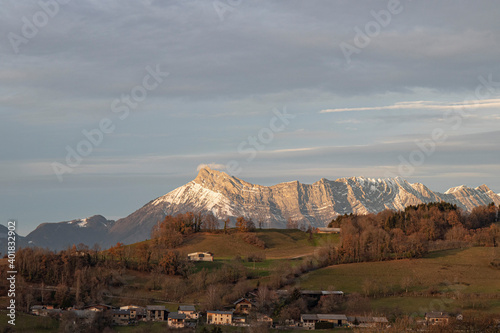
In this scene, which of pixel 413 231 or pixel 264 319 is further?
pixel 413 231

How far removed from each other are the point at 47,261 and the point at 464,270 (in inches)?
3413

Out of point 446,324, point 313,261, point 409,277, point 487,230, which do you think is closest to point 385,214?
point 487,230

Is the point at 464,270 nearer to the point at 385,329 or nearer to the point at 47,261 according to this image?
the point at 385,329

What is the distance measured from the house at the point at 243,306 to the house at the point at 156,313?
39.6 ft

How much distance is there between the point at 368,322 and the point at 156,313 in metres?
34.6

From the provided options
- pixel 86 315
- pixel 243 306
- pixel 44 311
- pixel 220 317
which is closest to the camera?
pixel 86 315

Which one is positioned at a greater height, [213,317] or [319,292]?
[319,292]

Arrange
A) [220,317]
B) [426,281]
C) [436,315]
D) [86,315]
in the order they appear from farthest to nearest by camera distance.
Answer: [426,281]
[220,317]
[86,315]
[436,315]

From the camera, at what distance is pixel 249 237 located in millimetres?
179250

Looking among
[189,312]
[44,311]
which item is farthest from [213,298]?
[44,311]

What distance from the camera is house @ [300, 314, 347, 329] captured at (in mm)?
98562

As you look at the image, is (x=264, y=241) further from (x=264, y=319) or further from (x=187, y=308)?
(x=264, y=319)

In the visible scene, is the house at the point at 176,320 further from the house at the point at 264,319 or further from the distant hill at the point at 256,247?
the distant hill at the point at 256,247

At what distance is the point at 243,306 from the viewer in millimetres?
107375
